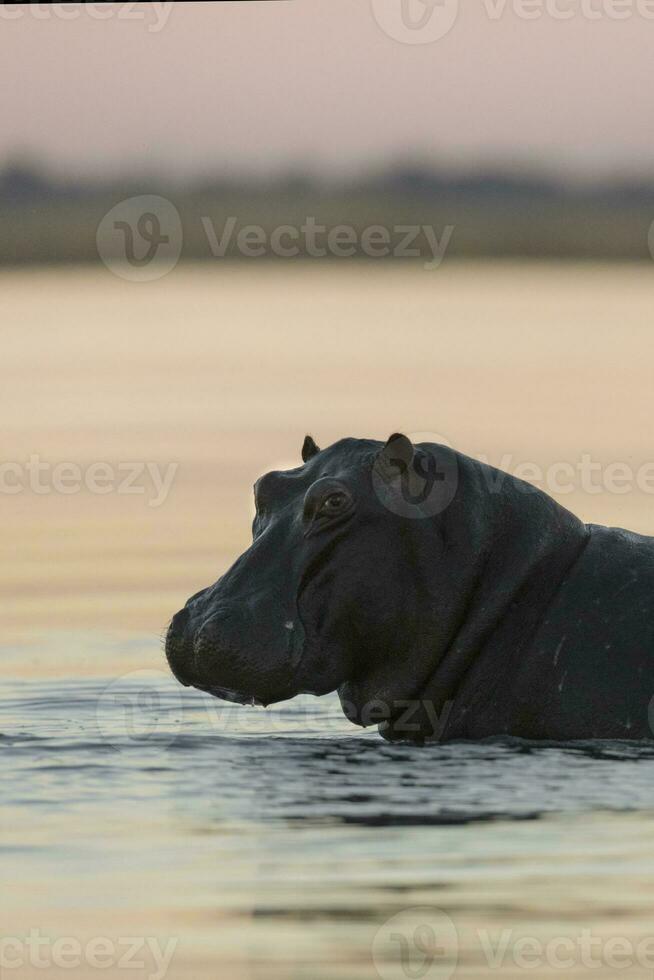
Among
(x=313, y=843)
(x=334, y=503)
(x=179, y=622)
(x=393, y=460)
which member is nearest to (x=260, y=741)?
(x=179, y=622)

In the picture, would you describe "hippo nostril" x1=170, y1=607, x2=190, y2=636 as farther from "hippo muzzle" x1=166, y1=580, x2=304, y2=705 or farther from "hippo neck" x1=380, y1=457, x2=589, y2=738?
"hippo neck" x1=380, y1=457, x2=589, y2=738

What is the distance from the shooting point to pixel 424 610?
11.1 m

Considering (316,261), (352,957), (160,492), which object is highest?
(316,261)

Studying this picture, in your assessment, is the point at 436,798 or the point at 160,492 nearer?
the point at 436,798

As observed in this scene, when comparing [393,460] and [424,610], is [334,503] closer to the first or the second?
[393,460]

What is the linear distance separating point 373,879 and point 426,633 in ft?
7.11

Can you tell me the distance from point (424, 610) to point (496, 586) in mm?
329

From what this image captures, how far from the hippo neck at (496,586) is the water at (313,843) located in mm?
280

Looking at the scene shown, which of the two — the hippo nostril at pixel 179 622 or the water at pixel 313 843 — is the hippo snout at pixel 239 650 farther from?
the water at pixel 313 843

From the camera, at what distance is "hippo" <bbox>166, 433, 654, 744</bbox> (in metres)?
10.9

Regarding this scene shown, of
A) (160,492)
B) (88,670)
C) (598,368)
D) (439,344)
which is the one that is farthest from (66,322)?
(88,670)

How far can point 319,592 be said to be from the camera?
10969 mm

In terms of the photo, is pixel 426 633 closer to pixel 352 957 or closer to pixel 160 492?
pixel 352 957

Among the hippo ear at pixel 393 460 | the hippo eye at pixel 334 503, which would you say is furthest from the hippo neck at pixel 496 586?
the hippo eye at pixel 334 503
